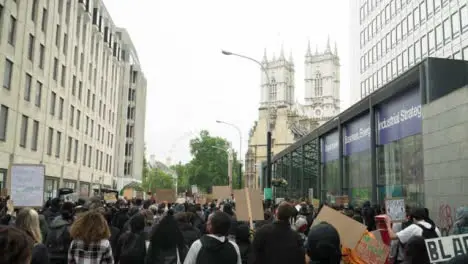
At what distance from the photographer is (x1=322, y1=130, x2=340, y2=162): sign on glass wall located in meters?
27.0

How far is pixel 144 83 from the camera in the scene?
88250 mm

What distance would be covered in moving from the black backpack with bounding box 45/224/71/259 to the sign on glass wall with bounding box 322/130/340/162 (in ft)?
67.8

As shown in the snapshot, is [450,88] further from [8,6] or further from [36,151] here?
[36,151]

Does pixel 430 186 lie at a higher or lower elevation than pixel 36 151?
lower

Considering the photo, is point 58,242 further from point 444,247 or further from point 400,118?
point 400,118

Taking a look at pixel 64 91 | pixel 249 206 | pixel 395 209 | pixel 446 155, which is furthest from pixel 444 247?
pixel 64 91

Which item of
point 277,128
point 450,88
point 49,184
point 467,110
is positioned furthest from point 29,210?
point 277,128

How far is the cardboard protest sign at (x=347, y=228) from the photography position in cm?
658

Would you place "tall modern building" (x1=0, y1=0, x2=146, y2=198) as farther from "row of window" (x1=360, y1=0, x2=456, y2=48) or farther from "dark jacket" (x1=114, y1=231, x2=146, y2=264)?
"row of window" (x1=360, y1=0, x2=456, y2=48)

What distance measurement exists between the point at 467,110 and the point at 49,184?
112ft

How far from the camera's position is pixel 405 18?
48938 millimetres


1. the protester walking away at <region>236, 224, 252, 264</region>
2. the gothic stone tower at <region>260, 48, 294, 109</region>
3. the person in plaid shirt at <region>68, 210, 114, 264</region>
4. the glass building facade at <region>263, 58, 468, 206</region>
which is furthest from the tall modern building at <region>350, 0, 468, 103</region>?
the gothic stone tower at <region>260, 48, 294, 109</region>

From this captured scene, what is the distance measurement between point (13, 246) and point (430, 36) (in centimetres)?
4672

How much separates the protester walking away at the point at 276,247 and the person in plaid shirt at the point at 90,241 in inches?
70.3
